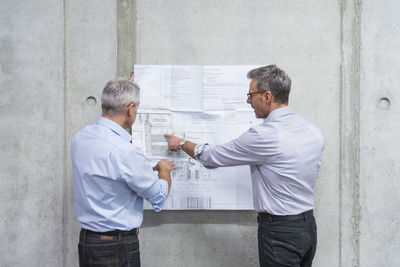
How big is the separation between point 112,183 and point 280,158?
0.90 meters

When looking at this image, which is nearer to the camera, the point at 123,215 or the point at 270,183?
the point at 123,215

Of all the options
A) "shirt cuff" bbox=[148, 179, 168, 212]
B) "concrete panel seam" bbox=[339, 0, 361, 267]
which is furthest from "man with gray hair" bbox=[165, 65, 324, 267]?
"concrete panel seam" bbox=[339, 0, 361, 267]

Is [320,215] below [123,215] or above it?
below

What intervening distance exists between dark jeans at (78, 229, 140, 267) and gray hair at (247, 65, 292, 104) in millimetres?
1109

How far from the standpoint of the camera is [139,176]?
168cm

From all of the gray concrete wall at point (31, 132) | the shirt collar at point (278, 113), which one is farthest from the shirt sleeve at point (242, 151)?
the gray concrete wall at point (31, 132)

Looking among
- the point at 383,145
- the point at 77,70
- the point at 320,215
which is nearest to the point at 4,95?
the point at 77,70

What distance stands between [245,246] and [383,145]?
123cm

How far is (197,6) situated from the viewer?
241 centimetres

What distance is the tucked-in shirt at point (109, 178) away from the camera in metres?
1.67

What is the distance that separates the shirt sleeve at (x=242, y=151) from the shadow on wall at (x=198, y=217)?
0.57m

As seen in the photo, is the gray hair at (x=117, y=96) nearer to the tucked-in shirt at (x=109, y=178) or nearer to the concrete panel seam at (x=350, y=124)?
the tucked-in shirt at (x=109, y=178)

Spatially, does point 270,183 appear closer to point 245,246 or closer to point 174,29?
point 245,246

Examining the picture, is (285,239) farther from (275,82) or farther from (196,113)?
(196,113)
